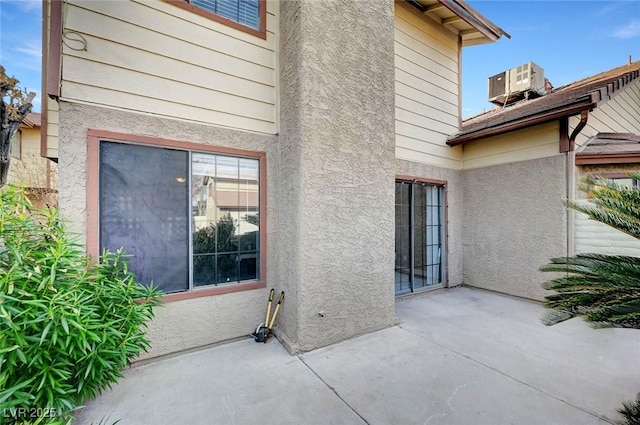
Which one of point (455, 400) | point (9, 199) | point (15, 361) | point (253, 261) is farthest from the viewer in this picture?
point (253, 261)

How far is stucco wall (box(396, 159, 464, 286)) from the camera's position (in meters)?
6.39

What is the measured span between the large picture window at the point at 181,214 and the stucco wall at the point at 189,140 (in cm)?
18

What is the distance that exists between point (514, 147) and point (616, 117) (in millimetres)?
3543

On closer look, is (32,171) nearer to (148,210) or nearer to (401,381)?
(148,210)

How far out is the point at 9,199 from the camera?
211cm

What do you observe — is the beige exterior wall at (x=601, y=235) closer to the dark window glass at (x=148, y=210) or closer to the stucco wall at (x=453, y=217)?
the stucco wall at (x=453, y=217)

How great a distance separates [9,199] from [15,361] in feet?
4.10

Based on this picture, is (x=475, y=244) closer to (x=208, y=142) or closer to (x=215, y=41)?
(x=208, y=142)

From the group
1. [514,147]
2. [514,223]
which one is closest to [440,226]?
[514,223]

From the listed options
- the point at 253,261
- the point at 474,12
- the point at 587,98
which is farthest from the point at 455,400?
the point at 474,12

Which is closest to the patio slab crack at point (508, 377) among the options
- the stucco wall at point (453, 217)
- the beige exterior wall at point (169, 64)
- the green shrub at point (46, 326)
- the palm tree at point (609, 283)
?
the palm tree at point (609, 283)

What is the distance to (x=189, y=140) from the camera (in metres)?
3.55

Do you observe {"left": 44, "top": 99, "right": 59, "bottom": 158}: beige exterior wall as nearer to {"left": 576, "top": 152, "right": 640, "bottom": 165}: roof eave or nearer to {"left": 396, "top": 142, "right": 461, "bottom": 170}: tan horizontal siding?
{"left": 396, "top": 142, "right": 461, "bottom": 170}: tan horizontal siding

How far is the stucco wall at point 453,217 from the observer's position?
A: 6.39 m
